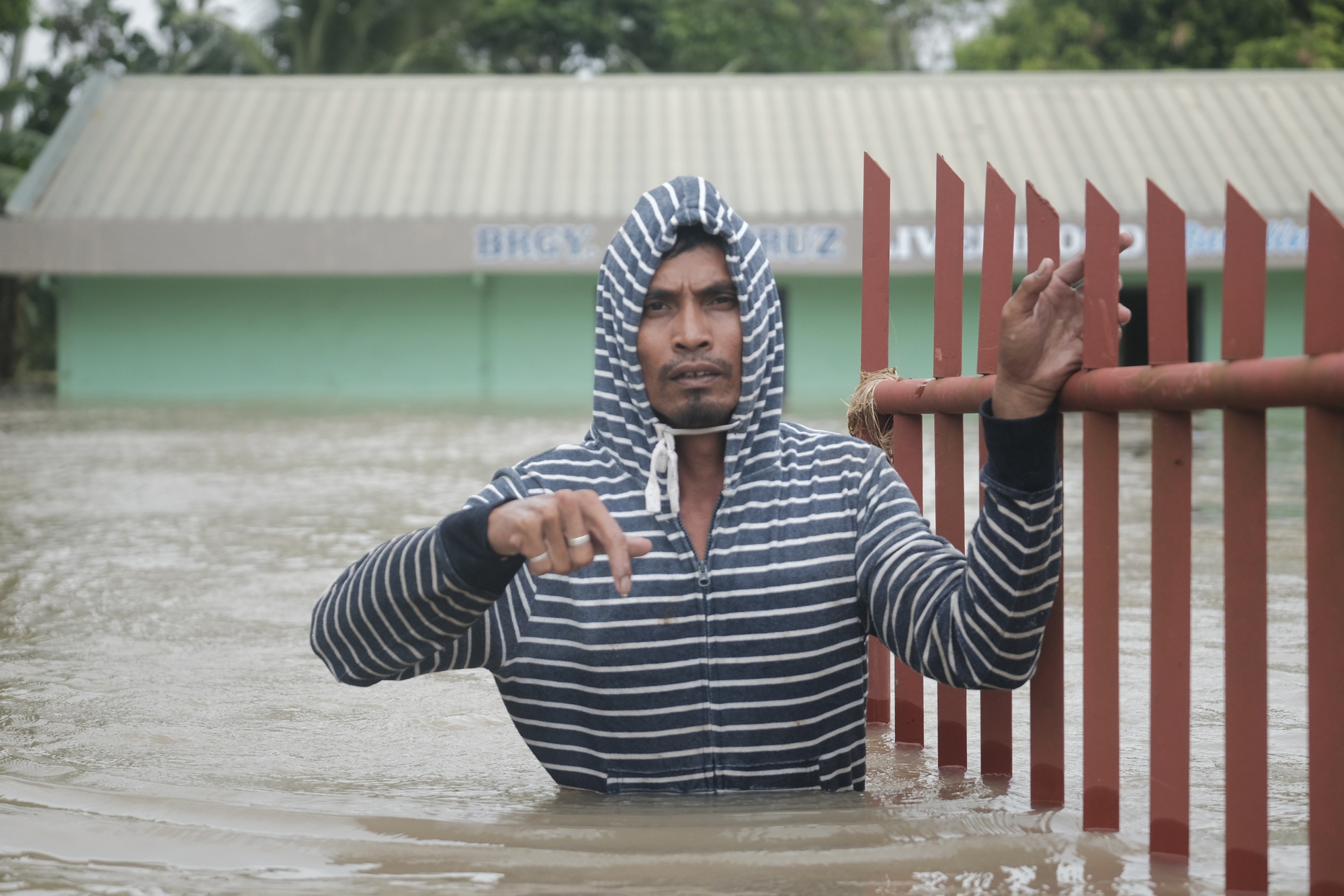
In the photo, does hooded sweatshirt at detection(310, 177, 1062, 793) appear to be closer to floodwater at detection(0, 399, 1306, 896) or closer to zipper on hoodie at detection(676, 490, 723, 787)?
zipper on hoodie at detection(676, 490, 723, 787)

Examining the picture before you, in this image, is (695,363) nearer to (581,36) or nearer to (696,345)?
(696,345)

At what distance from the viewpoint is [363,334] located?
21.1 meters

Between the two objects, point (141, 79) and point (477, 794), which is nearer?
point (477, 794)

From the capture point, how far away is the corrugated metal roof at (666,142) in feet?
64.0

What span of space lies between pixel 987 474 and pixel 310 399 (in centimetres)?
→ 1823

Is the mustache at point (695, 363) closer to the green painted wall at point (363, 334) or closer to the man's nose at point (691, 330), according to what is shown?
the man's nose at point (691, 330)

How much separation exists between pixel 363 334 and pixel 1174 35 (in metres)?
15.7

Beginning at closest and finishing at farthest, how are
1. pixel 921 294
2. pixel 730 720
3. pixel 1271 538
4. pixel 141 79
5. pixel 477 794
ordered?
pixel 730 720, pixel 477 794, pixel 1271 538, pixel 921 294, pixel 141 79

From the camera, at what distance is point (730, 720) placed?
2.41 metres

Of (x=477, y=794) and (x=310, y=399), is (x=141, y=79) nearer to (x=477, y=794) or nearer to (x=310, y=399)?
(x=310, y=399)

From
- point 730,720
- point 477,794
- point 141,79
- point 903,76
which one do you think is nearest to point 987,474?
point 730,720

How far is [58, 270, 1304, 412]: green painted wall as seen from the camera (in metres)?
21.0

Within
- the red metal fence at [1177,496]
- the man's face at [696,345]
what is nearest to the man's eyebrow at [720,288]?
the man's face at [696,345]

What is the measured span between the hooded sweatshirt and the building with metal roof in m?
16.7
